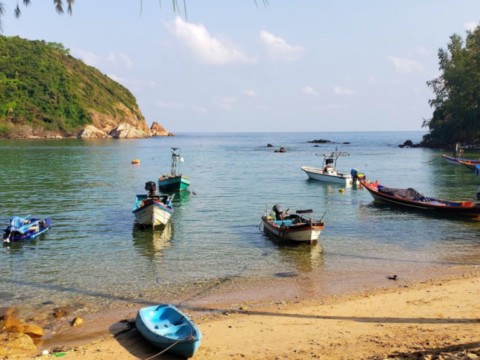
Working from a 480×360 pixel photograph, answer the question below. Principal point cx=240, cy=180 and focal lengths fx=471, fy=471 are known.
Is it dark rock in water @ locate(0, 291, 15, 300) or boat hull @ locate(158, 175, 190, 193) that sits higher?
boat hull @ locate(158, 175, 190, 193)

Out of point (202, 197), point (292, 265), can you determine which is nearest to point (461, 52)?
point (202, 197)

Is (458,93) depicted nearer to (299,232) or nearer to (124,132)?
(299,232)

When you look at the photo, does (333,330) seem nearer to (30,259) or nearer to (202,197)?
(30,259)

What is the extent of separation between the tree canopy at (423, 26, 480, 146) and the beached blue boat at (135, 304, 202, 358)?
8999 cm

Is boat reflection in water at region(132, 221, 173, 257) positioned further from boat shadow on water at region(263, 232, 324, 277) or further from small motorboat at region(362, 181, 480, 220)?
small motorboat at region(362, 181, 480, 220)

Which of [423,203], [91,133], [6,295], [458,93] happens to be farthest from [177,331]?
[91,133]

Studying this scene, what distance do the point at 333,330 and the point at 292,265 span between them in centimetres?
724

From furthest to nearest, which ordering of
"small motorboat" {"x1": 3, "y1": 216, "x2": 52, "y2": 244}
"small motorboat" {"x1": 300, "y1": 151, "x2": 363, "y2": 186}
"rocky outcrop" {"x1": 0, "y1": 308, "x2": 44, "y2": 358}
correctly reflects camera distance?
1. "small motorboat" {"x1": 300, "y1": 151, "x2": 363, "y2": 186}
2. "small motorboat" {"x1": 3, "y1": 216, "x2": 52, "y2": 244}
3. "rocky outcrop" {"x1": 0, "y1": 308, "x2": 44, "y2": 358}

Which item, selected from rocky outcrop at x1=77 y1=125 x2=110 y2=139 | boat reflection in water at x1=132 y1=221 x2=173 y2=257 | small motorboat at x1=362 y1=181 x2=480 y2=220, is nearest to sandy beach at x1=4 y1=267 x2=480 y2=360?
boat reflection in water at x1=132 y1=221 x2=173 y2=257

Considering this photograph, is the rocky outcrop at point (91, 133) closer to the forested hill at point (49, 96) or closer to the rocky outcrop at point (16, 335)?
the forested hill at point (49, 96)

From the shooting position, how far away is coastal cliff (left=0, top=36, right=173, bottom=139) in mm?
138375

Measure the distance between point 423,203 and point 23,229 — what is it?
24.3 m

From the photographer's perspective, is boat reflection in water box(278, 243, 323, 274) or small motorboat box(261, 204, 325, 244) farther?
small motorboat box(261, 204, 325, 244)

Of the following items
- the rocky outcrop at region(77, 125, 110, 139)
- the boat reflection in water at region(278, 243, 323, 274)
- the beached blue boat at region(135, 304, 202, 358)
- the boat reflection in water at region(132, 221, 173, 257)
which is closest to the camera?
the beached blue boat at region(135, 304, 202, 358)
